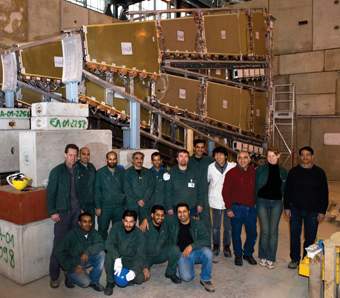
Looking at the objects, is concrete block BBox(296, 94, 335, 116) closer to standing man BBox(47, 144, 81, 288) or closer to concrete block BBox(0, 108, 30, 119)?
concrete block BBox(0, 108, 30, 119)

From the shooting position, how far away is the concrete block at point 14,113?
7.44 metres

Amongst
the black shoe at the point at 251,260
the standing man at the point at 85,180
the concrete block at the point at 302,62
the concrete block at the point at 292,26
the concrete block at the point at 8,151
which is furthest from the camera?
the concrete block at the point at 292,26

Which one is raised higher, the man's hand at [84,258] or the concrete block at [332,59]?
the concrete block at [332,59]

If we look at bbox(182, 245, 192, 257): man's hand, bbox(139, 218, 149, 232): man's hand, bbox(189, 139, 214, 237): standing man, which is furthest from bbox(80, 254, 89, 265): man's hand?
bbox(189, 139, 214, 237): standing man

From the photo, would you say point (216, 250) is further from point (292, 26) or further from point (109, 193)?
point (292, 26)

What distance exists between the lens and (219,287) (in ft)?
15.2

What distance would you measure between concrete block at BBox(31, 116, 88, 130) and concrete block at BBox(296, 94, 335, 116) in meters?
11.6

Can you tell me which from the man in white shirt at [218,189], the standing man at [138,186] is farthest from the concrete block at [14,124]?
the man in white shirt at [218,189]

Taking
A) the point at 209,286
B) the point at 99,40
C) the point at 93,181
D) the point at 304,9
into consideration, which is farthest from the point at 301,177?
the point at 304,9

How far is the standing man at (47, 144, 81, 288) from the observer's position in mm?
4543

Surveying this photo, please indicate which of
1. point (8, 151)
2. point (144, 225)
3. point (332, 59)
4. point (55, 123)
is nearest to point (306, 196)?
point (144, 225)

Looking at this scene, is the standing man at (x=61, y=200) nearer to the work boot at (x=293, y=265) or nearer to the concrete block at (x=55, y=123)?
the concrete block at (x=55, y=123)

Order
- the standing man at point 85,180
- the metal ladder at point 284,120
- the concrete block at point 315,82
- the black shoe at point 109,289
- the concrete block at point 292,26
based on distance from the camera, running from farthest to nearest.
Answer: the metal ladder at point 284,120 < the concrete block at point 292,26 < the concrete block at point 315,82 < the standing man at point 85,180 < the black shoe at point 109,289

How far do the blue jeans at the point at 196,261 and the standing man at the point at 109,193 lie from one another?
1.22 metres
